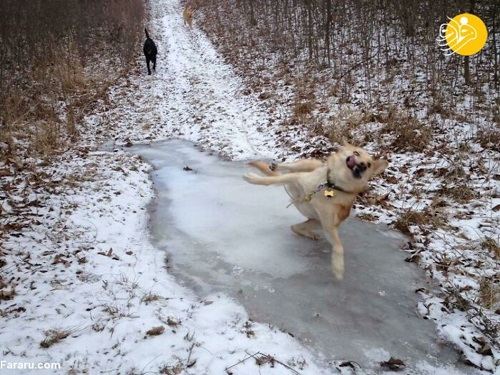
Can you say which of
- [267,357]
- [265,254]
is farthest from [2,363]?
[265,254]

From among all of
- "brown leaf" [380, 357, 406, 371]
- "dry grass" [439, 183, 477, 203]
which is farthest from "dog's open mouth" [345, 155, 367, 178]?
"dry grass" [439, 183, 477, 203]

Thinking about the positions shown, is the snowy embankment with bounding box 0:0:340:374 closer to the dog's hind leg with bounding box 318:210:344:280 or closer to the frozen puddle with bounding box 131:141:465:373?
the frozen puddle with bounding box 131:141:465:373

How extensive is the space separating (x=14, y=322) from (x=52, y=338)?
422 mm

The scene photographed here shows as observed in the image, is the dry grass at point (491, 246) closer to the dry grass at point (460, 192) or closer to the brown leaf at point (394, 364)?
the dry grass at point (460, 192)

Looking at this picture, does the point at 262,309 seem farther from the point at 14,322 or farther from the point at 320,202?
the point at 14,322

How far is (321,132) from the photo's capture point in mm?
7496

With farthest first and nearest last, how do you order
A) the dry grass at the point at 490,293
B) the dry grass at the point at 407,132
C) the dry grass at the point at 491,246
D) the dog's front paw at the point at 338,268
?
1. the dry grass at the point at 407,132
2. the dry grass at the point at 491,246
3. the dog's front paw at the point at 338,268
4. the dry grass at the point at 490,293

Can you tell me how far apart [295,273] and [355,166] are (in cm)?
129

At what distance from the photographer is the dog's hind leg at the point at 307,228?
4.42 metres

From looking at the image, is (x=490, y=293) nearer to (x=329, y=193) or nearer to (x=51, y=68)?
(x=329, y=193)

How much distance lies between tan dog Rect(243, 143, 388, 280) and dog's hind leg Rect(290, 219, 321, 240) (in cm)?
36

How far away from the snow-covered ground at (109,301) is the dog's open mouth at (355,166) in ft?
4.46

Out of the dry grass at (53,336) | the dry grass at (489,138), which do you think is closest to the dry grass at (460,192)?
the dry grass at (489,138)

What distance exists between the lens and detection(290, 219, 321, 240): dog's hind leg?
4.42 metres
